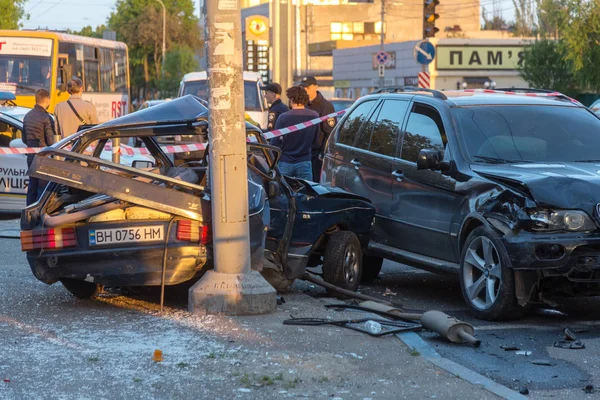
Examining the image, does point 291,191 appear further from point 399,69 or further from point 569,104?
point 399,69

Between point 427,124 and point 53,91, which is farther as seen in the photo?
point 53,91

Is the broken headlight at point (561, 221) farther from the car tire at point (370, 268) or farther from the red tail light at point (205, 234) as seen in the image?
the car tire at point (370, 268)

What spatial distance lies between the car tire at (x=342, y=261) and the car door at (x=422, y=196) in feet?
1.49

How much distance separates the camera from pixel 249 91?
2420 cm

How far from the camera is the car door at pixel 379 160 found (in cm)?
946

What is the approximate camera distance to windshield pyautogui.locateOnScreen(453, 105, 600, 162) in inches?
334

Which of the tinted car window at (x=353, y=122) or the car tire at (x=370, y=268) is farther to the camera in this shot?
the tinted car window at (x=353, y=122)

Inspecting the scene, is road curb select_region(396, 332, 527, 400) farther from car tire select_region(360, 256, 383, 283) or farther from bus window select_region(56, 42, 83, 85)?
bus window select_region(56, 42, 83, 85)

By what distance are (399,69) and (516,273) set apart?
5567 centimetres

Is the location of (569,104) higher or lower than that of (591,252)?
higher

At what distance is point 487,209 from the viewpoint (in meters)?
7.76

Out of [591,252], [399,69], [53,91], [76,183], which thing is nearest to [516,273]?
[591,252]

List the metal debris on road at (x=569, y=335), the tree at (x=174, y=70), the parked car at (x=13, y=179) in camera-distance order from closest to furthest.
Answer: the metal debris on road at (x=569, y=335) < the parked car at (x=13, y=179) < the tree at (x=174, y=70)

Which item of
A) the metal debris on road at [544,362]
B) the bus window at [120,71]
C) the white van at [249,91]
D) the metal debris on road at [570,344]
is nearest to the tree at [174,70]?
the bus window at [120,71]
